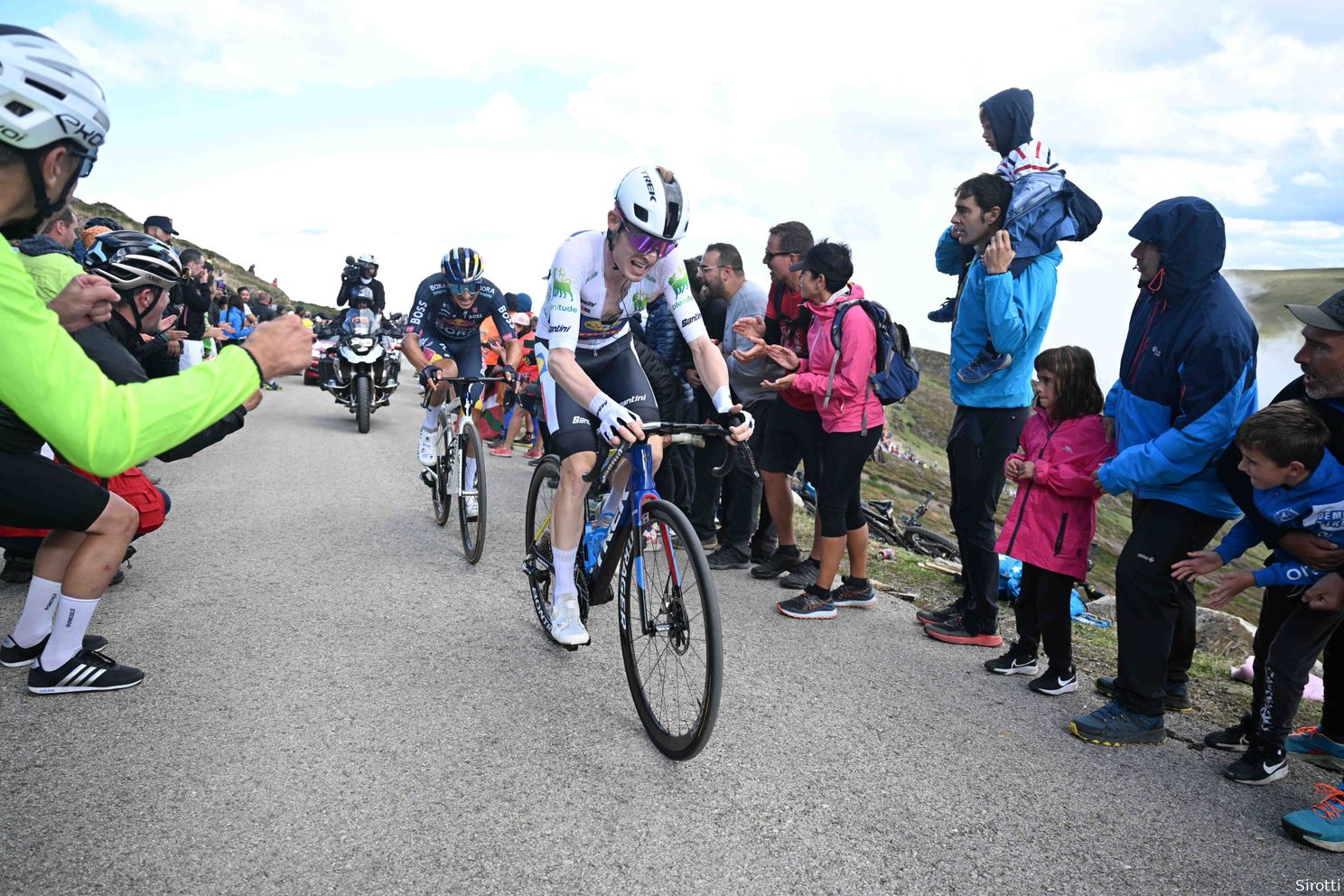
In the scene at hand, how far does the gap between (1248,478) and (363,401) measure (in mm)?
12126

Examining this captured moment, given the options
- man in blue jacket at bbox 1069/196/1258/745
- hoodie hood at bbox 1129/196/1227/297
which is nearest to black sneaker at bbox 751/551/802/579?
man in blue jacket at bbox 1069/196/1258/745

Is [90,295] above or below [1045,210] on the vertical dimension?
below

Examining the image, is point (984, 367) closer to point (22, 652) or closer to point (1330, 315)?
point (1330, 315)

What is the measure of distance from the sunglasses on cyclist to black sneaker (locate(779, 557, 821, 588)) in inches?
120

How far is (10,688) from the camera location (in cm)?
371

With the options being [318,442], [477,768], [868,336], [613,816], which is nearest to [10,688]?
[477,768]

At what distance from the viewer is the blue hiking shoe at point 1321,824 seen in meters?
3.12

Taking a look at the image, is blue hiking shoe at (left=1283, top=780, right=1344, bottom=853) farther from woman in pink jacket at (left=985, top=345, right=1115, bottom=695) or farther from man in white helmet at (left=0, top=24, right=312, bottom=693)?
man in white helmet at (left=0, top=24, right=312, bottom=693)

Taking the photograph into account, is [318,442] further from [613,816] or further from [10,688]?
[613,816]

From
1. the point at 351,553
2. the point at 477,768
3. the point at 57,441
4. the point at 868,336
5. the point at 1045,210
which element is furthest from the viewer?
the point at 351,553

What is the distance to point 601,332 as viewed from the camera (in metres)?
4.77

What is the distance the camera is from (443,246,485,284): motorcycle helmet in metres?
7.40

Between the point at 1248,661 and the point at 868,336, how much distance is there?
3.03m

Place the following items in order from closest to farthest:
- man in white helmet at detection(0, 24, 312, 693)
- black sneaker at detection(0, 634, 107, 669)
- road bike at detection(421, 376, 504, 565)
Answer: man in white helmet at detection(0, 24, 312, 693)
black sneaker at detection(0, 634, 107, 669)
road bike at detection(421, 376, 504, 565)
